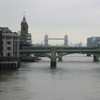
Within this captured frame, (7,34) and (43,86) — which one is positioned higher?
(7,34)

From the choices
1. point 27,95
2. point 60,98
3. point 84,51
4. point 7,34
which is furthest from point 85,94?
point 84,51

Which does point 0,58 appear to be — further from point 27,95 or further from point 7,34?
point 27,95

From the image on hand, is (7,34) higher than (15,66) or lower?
higher

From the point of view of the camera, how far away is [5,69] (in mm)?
73625

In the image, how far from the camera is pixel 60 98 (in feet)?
122

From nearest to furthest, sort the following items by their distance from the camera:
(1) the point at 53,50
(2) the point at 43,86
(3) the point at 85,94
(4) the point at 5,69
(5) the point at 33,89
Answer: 1. (3) the point at 85,94
2. (5) the point at 33,89
3. (2) the point at 43,86
4. (4) the point at 5,69
5. (1) the point at 53,50

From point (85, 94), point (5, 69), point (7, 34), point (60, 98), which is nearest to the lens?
point (60, 98)

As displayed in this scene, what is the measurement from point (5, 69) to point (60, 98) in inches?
1502

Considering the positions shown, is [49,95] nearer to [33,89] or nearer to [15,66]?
[33,89]

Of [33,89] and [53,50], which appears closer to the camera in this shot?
[33,89]

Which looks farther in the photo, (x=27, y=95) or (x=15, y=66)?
(x=15, y=66)

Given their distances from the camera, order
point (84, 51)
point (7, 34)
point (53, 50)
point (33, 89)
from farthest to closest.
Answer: point (84, 51), point (53, 50), point (7, 34), point (33, 89)

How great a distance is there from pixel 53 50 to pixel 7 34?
16.6m

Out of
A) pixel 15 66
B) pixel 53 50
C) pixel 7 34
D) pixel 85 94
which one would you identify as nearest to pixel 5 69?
pixel 15 66
